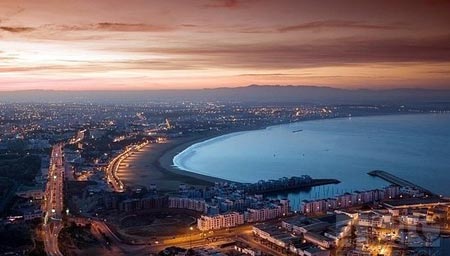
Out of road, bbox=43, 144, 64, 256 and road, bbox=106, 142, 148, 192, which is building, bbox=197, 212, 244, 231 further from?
road, bbox=106, 142, 148, 192

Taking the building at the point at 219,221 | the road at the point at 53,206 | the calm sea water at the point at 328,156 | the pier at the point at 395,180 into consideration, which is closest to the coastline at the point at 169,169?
the calm sea water at the point at 328,156

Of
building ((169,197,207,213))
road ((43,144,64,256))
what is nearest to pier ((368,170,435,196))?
building ((169,197,207,213))

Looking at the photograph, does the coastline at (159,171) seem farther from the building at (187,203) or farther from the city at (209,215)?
the building at (187,203)

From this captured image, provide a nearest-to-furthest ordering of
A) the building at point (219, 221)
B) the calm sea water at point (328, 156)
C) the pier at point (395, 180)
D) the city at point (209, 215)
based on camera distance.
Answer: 1. the city at point (209, 215)
2. the building at point (219, 221)
3. the pier at point (395, 180)
4. the calm sea water at point (328, 156)

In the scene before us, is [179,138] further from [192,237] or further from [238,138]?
[192,237]

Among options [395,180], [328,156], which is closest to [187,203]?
[395,180]

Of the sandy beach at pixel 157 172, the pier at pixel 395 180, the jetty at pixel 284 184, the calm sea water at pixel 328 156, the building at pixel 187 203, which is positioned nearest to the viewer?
the building at pixel 187 203
